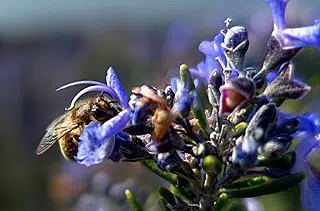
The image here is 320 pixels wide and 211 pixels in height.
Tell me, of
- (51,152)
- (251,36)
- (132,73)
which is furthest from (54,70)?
(251,36)

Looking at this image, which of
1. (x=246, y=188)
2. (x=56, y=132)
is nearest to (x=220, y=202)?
(x=246, y=188)

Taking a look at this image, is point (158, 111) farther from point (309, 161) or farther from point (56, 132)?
point (56, 132)

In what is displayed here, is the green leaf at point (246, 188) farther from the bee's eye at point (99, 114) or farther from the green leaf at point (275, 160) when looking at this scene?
the bee's eye at point (99, 114)

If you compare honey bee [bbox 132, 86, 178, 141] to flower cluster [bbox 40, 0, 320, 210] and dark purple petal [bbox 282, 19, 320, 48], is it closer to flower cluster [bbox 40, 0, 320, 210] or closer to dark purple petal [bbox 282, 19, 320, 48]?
flower cluster [bbox 40, 0, 320, 210]

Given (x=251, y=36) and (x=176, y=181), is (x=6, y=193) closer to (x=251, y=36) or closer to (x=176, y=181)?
(x=251, y=36)

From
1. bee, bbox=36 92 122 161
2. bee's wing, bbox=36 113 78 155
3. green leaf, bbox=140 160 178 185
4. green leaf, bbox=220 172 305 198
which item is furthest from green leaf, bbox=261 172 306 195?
bee's wing, bbox=36 113 78 155

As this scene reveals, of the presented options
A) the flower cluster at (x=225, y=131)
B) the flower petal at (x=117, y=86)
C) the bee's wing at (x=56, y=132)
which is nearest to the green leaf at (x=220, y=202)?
the flower cluster at (x=225, y=131)
